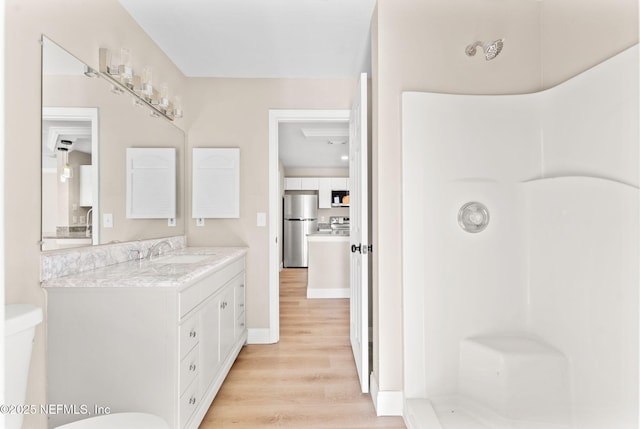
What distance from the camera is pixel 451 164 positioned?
6.07 ft

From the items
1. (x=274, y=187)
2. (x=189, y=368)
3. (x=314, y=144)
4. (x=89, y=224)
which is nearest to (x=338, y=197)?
(x=314, y=144)

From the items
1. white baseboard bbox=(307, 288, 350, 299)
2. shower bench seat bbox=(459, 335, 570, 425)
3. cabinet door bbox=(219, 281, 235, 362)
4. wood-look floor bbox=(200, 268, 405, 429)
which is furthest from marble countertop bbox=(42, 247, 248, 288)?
white baseboard bbox=(307, 288, 350, 299)

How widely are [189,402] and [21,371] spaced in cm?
70

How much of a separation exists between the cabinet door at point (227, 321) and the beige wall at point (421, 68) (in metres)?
1.02

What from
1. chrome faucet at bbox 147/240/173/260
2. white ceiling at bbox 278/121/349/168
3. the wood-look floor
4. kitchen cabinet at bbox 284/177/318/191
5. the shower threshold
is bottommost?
the wood-look floor

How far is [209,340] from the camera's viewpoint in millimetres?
1894

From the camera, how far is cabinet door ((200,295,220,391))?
1782mm

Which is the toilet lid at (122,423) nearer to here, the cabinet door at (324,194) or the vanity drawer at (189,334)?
the vanity drawer at (189,334)

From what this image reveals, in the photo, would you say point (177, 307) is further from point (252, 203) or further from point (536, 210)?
point (536, 210)

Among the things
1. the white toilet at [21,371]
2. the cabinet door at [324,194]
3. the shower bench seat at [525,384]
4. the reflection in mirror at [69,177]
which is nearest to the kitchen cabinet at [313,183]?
the cabinet door at [324,194]

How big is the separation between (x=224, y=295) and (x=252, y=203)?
0.99 m

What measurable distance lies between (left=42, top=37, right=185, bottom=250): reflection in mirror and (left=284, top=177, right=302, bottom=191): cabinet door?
16.8ft

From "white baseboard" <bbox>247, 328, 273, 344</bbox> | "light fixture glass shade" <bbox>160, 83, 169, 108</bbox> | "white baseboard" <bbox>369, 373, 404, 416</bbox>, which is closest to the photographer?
"white baseboard" <bbox>369, 373, 404, 416</bbox>

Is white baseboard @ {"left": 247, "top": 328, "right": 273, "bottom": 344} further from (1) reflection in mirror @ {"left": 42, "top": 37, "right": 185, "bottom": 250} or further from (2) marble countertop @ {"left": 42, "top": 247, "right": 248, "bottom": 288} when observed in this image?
(1) reflection in mirror @ {"left": 42, "top": 37, "right": 185, "bottom": 250}
